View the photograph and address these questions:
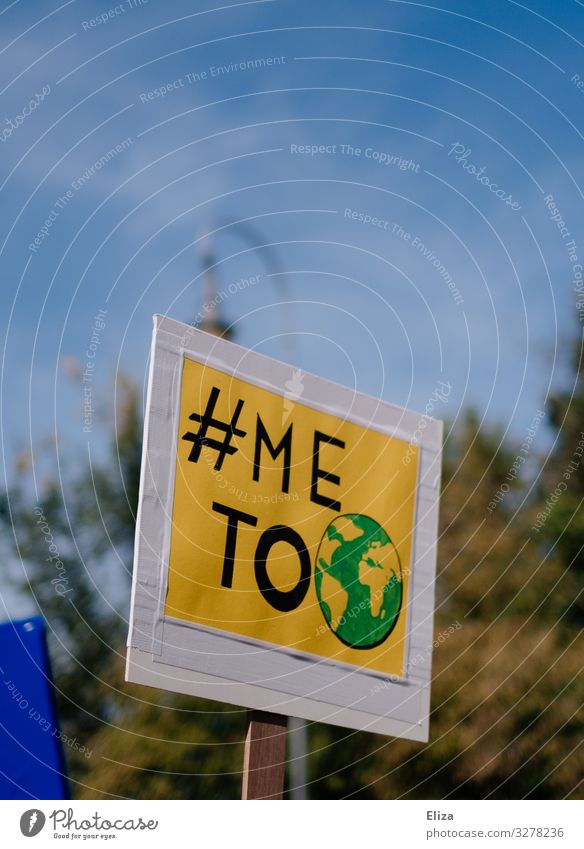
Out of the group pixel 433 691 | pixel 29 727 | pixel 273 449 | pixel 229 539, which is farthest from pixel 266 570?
pixel 433 691

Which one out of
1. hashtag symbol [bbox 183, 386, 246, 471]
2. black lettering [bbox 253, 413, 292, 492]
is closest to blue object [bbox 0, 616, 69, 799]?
hashtag symbol [bbox 183, 386, 246, 471]

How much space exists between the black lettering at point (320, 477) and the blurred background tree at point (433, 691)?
8.59 metres

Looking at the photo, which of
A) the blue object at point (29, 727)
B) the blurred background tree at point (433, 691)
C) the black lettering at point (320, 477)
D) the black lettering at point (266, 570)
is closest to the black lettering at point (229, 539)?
the black lettering at point (266, 570)

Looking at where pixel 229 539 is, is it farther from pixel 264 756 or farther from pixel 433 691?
pixel 433 691

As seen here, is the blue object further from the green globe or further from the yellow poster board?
the green globe

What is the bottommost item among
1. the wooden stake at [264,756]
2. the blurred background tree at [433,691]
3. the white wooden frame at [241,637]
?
the blurred background tree at [433,691]

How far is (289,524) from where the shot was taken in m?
3.68

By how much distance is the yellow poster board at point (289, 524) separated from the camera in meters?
3.39

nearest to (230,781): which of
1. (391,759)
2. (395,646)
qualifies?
(391,759)

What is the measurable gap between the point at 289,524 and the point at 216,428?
0.44 m

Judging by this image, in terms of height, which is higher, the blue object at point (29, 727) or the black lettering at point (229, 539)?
the black lettering at point (229, 539)

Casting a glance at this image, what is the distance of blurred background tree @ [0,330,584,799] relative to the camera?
12.7 meters

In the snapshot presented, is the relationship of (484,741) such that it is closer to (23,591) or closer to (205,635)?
(23,591)

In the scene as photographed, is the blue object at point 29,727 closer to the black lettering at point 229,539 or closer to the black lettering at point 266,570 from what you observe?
the black lettering at point 229,539
